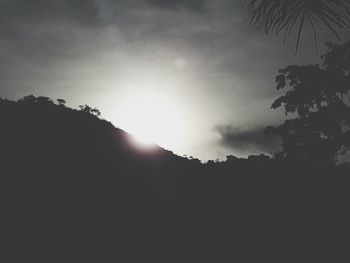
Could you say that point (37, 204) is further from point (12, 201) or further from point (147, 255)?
point (147, 255)

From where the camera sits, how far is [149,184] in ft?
36.4

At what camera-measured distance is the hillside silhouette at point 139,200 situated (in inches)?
316

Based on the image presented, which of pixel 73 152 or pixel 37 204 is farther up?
pixel 73 152

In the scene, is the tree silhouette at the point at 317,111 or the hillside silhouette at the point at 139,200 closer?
the hillside silhouette at the point at 139,200

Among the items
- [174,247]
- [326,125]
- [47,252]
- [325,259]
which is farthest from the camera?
[326,125]

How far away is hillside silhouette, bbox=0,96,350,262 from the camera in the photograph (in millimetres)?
8023

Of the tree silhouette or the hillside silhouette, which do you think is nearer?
the hillside silhouette

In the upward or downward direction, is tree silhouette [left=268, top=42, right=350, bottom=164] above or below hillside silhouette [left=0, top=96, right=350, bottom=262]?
above

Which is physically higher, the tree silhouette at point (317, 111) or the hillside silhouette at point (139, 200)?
the tree silhouette at point (317, 111)

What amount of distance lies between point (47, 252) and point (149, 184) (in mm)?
4278

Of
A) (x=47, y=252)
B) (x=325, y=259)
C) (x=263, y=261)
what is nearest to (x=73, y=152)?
(x=47, y=252)

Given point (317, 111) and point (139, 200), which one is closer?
point (139, 200)

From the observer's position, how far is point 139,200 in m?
10.1

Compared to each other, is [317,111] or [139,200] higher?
[317,111]
